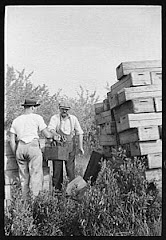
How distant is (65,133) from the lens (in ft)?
15.4

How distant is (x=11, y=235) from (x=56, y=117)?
4.62 ft

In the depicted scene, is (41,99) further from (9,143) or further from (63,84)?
(9,143)

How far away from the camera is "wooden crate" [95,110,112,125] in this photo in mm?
5020

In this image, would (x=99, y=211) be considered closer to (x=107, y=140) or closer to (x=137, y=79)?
(x=107, y=140)

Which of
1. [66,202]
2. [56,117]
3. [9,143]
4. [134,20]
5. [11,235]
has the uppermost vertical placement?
[134,20]

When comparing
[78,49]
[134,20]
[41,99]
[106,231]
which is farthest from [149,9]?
[106,231]

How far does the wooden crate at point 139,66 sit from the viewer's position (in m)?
4.57

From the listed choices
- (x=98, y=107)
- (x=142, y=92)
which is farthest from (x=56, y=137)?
(x=142, y=92)

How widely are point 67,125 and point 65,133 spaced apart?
0.11m

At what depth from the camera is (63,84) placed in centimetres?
459

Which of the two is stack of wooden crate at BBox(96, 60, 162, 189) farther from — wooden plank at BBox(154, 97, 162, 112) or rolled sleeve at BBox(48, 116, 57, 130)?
rolled sleeve at BBox(48, 116, 57, 130)

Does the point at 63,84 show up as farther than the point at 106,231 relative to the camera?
Yes

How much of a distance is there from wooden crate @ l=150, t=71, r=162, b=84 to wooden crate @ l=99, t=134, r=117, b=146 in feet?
2.94

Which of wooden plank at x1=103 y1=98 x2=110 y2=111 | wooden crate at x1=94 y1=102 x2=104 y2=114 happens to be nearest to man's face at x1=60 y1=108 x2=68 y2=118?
wooden crate at x1=94 y1=102 x2=104 y2=114
